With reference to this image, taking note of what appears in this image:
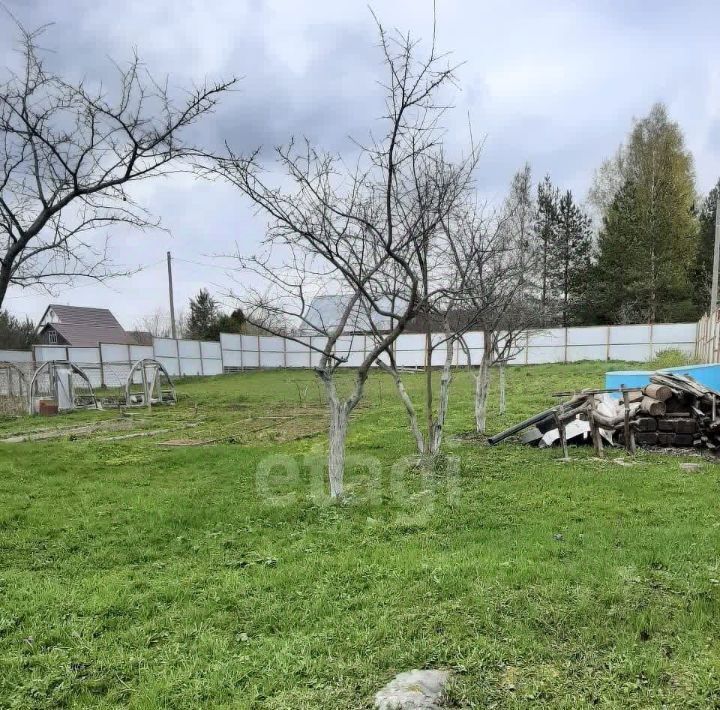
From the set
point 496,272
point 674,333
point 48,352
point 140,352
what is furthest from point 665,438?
point 48,352

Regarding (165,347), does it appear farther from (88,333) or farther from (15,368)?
(88,333)

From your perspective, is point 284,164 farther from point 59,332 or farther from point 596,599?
point 59,332

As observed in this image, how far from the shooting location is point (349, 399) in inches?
197

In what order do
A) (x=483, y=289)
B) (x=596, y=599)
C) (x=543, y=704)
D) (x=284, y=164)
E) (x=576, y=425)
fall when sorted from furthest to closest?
(x=576, y=425) → (x=483, y=289) → (x=284, y=164) → (x=596, y=599) → (x=543, y=704)

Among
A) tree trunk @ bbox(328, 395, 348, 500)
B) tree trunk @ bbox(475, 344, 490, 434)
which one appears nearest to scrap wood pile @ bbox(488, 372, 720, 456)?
tree trunk @ bbox(475, 344, 490, 434)

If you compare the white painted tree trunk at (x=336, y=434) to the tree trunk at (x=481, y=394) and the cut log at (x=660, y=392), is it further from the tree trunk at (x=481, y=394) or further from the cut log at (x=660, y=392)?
the cut log at (x=660, y=392)

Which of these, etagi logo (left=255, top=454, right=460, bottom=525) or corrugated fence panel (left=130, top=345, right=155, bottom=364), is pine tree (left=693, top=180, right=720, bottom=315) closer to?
etagi logo (left=255, top=454, right=460, bottom=525)

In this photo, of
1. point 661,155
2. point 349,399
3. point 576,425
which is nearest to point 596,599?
point 349,399

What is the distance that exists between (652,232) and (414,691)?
27394 millimetres

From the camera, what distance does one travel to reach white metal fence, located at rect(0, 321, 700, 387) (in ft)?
73.1

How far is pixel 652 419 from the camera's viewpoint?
714cm

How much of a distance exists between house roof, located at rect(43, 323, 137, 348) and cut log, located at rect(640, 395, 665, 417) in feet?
94.8

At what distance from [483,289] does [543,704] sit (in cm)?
519

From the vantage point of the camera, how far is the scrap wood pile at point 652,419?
6.86 metres
